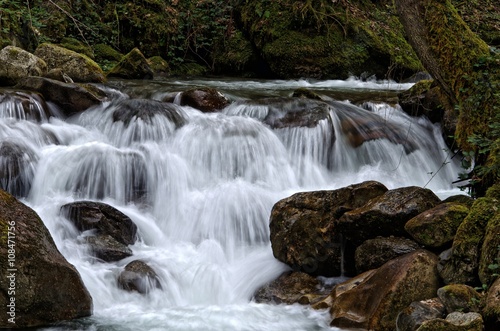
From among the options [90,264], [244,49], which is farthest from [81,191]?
[244,49]

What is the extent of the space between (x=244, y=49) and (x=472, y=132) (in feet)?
35.6

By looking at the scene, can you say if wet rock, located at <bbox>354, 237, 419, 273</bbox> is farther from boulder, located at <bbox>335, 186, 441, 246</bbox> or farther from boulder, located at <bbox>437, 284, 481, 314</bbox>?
boulder, located at <bbox>437, 284, 481, 314</bbox>

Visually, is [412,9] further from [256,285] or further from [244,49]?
[244,49]

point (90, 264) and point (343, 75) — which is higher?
point (343, 75)

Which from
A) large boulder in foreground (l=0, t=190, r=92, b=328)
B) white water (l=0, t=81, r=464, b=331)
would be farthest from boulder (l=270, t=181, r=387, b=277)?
large boulder in foreground (l=0, t=190, r=92, b=328)

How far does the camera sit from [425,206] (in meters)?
5.79

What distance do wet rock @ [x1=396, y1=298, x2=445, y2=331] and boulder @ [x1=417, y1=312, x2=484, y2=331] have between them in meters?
0.33

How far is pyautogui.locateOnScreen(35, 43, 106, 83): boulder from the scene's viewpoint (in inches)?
448

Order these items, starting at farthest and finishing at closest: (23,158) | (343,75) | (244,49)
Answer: (244,49)
(343,75)
(23,158)

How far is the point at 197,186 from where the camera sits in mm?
7996

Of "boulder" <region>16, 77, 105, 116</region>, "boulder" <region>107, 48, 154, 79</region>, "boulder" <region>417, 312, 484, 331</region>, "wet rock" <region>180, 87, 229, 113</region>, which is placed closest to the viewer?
"boulder" <region>417, 312, 484, 331</region>

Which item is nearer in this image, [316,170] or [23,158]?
[23,158]

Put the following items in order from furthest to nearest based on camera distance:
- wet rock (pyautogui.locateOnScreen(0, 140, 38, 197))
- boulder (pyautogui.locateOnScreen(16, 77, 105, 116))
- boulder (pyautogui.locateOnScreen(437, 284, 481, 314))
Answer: boulder (pyautogui.locateOnScreen(16, 77, 105, 116))
wet rock (pyautogui.locateOnScreen(0, 140, 38, 197))
boulder (pyautogui.locateOnScreen(437, 284, 481, 314))

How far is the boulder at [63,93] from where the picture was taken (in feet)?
30.2
